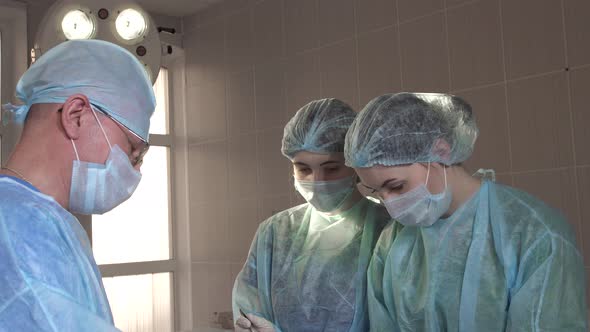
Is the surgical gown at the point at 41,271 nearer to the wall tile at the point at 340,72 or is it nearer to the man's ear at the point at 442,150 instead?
the man's ear at the point at 442,150

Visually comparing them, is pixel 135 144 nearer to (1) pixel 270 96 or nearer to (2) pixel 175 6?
(1) pixel 270 96

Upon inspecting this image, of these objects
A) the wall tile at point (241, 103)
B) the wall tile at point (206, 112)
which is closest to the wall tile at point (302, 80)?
the wall tile at point (241, 103)

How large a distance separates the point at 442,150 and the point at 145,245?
3.02 meters

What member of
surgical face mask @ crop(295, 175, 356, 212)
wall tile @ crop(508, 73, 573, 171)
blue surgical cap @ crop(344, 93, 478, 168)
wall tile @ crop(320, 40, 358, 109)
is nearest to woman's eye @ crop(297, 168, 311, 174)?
surgical face mask @ crop(295, 175, 356, 212)

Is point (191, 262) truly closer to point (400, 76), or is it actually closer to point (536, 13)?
point (400, 76)

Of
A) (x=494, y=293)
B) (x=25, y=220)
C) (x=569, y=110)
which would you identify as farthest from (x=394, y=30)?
(x=25, y=220)

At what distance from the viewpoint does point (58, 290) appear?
97 cm

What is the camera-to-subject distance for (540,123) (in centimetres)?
255

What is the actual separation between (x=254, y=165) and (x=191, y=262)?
889 mm

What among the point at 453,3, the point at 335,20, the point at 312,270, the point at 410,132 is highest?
the point at 335,20

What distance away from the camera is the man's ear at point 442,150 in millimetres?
1631

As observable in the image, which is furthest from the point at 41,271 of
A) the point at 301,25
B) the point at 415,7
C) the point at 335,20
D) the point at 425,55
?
the point at 301,25

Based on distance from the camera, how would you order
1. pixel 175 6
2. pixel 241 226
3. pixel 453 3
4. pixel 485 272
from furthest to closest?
pixel 175 6, pixel 241 226, pixel 453 3, pixel 485 272

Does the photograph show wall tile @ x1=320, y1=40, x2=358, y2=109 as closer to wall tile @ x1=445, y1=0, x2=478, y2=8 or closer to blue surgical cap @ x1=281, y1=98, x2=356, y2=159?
wall tile @ x1=445, y1=0, x2=478, y2=8
